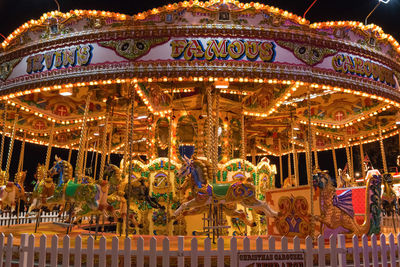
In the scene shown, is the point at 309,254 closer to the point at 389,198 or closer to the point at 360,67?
the point at 360,67

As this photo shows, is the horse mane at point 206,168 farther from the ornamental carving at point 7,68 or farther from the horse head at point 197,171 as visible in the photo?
the ornamental carving at point 7,68

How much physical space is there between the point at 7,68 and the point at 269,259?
749 cm

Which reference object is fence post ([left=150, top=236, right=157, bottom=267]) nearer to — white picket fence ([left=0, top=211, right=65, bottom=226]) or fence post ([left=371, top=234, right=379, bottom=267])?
fence post ([left=371, top=234, right=379, bottom=267])

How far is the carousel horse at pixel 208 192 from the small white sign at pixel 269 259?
2570 millimetres

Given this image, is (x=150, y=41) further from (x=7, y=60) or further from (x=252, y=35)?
(x=7, y=60)

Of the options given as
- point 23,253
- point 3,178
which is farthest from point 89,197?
point 3,178

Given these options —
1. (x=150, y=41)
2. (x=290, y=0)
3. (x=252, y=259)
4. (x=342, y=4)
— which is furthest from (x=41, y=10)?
(x=252, y=259)

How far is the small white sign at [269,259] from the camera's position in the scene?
4.86 m

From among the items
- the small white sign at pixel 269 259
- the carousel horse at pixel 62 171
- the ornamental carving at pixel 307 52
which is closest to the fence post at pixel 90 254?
the small white sign at pixel 269 259

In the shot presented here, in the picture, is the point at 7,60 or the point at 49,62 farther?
the point at 7,60

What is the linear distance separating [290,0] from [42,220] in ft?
50.0

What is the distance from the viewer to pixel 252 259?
489 cm

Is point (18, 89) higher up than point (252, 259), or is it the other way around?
point (18, 89)

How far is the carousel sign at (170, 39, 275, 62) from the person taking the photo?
7359mm
